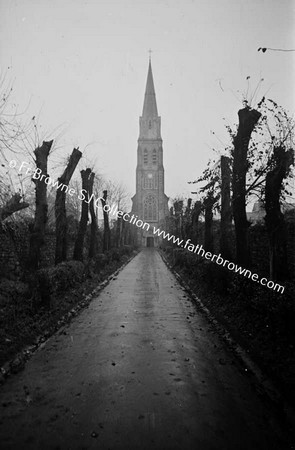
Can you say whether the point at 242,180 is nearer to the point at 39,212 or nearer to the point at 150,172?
the point at 39,212

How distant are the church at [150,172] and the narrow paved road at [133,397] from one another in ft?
242

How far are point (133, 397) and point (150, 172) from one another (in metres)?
81.1

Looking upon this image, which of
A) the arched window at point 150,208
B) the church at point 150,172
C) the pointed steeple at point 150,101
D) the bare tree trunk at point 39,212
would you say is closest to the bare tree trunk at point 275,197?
the bare tree trunk at point 39,212

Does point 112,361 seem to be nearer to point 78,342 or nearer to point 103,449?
point 78,342

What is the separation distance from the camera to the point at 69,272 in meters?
12.2

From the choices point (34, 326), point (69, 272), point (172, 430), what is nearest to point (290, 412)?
point (172, 430)

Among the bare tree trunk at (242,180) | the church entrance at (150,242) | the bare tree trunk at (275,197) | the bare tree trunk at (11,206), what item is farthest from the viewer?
the church entrance at (150,242)

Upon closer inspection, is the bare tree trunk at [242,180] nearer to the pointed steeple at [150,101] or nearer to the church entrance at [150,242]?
the church entrance at [150,242]

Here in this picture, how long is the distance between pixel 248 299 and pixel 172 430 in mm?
4840

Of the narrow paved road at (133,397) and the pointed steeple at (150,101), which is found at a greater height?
the pointed steeple at (150,101)

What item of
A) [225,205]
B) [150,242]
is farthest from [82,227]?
[150,242]

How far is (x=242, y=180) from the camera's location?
428 inches

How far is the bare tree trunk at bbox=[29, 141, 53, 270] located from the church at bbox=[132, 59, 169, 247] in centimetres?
6935

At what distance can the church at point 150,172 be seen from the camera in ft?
269
